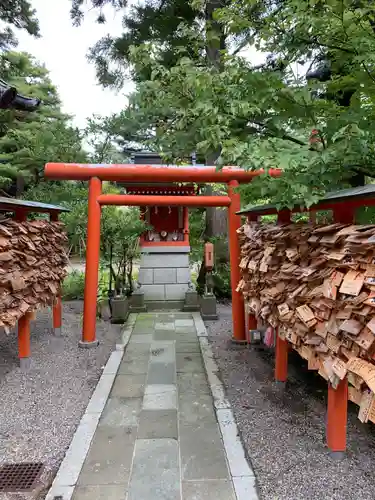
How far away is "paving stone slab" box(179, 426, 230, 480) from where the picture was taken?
7.89ft

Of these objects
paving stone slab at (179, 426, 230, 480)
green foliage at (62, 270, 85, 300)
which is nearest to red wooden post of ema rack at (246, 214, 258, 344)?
paving stone slab at (179, 426, 230, 480)

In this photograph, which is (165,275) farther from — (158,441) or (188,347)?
(158,441)

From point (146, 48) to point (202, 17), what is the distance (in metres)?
6.74

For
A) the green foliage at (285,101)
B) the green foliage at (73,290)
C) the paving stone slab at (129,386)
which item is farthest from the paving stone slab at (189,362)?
the green foliage at (73,290)

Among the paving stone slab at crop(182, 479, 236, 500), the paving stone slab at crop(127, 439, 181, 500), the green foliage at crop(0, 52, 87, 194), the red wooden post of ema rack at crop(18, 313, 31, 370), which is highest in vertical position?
the green foliage at crop(0, 52, 87, 194)

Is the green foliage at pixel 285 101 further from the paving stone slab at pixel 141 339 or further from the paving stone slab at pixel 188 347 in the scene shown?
the paving stone slab at pixel 141 339

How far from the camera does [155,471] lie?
95.6 inches

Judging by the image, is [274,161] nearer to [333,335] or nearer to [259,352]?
[333,335]

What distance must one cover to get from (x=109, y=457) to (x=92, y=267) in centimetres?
338

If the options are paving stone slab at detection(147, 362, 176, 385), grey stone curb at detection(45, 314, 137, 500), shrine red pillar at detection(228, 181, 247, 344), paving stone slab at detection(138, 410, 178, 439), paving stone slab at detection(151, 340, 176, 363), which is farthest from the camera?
shrine red pillar at detection(228, 181, 247, 344)

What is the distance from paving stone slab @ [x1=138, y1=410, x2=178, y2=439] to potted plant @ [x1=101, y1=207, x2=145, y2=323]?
377 centimetres

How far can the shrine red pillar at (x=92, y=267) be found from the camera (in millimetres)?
5402

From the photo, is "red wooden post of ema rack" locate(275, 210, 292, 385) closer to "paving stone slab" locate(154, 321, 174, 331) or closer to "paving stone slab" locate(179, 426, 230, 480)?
"paving stone slab" locate(179, 426, 230, 480)

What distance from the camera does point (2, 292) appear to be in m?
3.67
